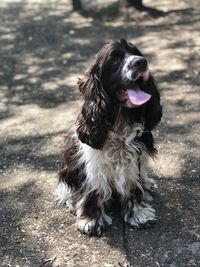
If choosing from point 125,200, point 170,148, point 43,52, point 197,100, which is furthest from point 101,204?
point 43,52

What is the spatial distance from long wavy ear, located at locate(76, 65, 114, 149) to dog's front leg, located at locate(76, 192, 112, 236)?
58 centimetres

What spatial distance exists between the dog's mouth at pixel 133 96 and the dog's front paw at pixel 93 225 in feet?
3.50

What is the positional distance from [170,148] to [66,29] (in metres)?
4.36

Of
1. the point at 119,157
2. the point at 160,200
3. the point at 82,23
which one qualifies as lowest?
the point at 82,23

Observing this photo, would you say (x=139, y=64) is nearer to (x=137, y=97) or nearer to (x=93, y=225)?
(x=137, y=97)

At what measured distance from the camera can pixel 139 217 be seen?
448cm

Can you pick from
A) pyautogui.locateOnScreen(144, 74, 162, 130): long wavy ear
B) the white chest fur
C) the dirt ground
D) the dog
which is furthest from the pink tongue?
the dirt ground

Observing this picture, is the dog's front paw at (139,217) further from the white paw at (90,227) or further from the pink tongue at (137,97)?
the pink tongue at (137,97)

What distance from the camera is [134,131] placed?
4121mm

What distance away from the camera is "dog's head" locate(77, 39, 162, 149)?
12.6ft

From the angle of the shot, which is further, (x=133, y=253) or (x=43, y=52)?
(x=43, y=52)

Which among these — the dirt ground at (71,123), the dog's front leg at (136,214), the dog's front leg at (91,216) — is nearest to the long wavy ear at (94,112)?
the dog's front leg at (91,216)

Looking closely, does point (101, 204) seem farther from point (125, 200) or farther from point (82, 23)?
point (82, 23)

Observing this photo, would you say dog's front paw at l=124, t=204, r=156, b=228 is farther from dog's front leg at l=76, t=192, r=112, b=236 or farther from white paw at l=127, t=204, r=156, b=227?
dog's front leg at l=76, t=192, r=112, b=236
